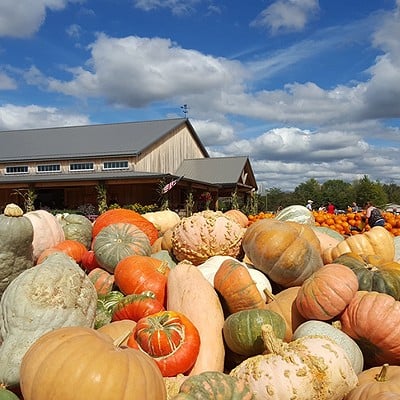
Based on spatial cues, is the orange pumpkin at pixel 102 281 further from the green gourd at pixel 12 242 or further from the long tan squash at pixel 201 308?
the long tan squash at pixel 201 308

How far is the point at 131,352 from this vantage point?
90.8 inches

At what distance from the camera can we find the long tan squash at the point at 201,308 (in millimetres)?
2962

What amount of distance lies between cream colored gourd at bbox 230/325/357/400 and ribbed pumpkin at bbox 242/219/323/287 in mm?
1146

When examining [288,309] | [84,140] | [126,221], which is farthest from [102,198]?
[288,309]

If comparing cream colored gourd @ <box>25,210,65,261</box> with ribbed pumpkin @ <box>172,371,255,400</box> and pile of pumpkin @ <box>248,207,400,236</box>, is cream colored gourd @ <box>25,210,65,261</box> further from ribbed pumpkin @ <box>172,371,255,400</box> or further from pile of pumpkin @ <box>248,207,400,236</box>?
pile of pumpkin @ <box>248,207,400,236</box>

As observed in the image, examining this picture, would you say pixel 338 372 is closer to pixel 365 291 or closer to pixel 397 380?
pixel 397 380

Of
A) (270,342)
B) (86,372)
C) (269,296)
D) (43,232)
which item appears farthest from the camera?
(43,232)

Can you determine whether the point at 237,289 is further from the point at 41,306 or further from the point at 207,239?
the point at 41,306

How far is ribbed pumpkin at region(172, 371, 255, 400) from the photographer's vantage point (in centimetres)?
220

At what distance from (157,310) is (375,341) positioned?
61.5 inches

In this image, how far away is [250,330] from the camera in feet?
9.47

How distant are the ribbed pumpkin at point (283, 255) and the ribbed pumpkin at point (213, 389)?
158 cm

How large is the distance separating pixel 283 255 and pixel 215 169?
1082 inches

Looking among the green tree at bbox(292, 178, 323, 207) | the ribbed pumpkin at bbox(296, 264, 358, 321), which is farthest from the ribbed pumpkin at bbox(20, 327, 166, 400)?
the green tree at bbox(292, 178, 323, 207)
